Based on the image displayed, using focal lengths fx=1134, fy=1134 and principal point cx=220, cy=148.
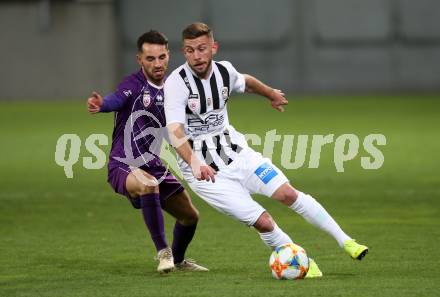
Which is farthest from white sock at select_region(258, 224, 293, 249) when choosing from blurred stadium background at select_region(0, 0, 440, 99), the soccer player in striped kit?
blurred stadium background at select_region(0, 0, 440, 99)

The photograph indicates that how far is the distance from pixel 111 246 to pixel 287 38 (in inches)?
732

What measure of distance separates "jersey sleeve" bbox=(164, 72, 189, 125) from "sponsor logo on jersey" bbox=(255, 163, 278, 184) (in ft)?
2.10

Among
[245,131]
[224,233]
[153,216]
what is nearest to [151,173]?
[153,216]

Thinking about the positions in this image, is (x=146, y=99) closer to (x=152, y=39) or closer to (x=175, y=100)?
(x=152, y=39)

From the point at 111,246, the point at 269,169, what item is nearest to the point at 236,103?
the point at 111,246

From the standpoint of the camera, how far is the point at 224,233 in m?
10.5

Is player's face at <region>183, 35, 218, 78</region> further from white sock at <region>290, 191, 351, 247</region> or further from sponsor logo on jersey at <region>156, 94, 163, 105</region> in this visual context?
white sock at <region>290, 191, 351, 247</region>

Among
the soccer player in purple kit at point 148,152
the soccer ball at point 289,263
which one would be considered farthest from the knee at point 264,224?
the soccer player in purple kit at point 148,152

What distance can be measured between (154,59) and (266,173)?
50.3 inches

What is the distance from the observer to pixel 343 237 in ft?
26.1

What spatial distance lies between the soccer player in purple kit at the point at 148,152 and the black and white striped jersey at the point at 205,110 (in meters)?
0.48

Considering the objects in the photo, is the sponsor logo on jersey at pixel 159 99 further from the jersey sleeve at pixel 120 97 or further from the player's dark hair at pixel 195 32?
the player's dark hair at pixel 195 32

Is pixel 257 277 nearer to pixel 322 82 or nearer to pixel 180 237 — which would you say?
pixel 180 237

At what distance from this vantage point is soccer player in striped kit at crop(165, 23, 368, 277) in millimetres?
7914
